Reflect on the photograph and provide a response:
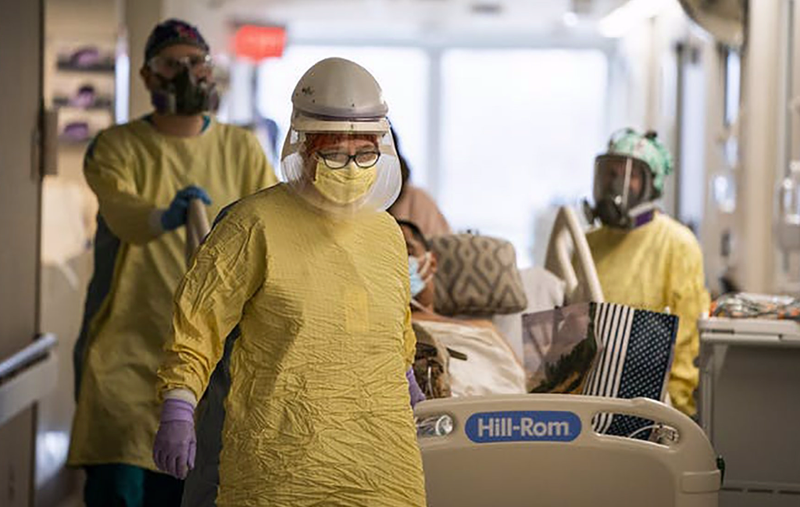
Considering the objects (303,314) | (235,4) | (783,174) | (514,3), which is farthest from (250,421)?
(514,3)

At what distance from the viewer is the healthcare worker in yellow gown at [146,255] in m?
5.04

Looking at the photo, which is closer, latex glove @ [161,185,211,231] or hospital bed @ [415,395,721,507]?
hospital bed @ [415,395,721,507]

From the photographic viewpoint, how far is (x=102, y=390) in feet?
16.6

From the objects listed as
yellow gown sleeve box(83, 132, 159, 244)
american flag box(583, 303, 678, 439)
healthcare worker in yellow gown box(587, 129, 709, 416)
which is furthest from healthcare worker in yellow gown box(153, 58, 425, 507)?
healthcare worker in yellow gown box(587, 129, 709, 416)

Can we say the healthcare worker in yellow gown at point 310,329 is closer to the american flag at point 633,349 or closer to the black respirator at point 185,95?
the american flag at point 633,349

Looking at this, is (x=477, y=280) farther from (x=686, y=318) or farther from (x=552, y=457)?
(x=552, y=457)

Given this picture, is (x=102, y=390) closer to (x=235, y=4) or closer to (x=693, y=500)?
(x=693, y=500)

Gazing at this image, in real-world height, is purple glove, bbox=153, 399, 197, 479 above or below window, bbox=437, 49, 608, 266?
below

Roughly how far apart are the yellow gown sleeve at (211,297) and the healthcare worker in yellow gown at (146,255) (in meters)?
1.99

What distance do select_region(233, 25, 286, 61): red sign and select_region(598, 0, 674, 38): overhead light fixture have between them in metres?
3.29

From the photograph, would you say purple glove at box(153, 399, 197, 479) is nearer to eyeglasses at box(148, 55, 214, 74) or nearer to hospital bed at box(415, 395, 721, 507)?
hospital bed at box(415, 395, 721, 507)

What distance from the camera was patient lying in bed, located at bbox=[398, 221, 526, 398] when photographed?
4539 mm

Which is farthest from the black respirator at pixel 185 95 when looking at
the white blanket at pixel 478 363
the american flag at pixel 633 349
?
the american flag at pixel 633 349

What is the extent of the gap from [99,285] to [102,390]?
410mm
